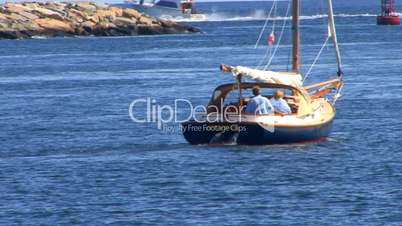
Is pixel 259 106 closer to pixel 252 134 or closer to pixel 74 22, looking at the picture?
pixel 252 134

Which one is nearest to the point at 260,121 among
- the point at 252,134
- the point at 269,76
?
the point at 252,134

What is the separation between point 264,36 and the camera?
138m

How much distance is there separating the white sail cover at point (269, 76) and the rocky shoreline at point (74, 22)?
9441 centimetres

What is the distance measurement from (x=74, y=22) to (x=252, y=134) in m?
104

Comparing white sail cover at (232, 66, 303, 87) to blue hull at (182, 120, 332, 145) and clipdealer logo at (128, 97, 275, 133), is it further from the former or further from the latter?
blue hull at (182, 120, 332, 145)

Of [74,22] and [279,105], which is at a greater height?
[279,105]

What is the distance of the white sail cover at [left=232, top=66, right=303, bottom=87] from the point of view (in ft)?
127

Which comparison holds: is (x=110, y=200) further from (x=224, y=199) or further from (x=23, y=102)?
(x=23, y=102)

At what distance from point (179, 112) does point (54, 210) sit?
859 inches

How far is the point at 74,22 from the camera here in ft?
460

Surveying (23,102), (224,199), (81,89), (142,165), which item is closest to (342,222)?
(224,199)

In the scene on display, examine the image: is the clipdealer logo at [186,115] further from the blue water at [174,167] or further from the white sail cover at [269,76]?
the white sail cover at [269,76]

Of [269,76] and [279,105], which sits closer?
[279,105]

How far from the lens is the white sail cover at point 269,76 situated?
127 feet
